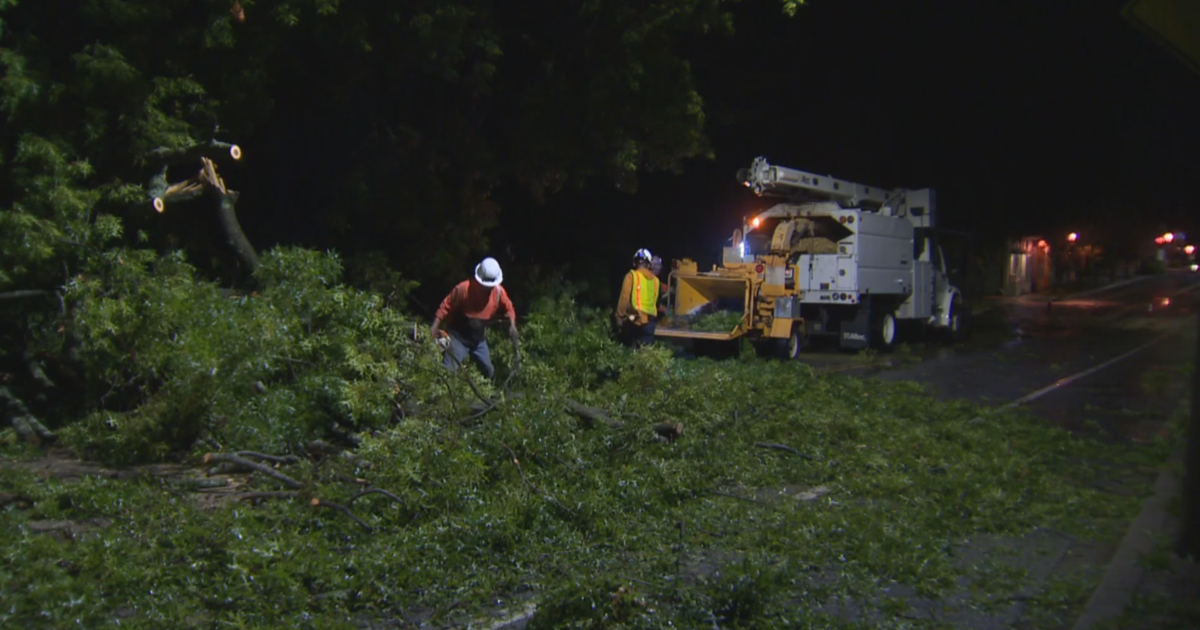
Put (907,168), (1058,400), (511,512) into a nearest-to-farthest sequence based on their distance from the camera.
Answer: (511,512) → (1058,400) → (907,168)

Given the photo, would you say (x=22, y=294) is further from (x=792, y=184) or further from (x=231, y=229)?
(x=792, y=184)

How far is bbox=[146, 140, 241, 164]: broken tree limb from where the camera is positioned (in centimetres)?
978

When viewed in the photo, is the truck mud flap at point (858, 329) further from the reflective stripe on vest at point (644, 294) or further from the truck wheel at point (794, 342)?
the reflective stripe on vest at point (644, 294)

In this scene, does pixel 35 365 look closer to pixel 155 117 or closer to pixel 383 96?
pixel 155 117

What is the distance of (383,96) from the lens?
13438 mm

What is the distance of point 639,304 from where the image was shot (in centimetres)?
1217

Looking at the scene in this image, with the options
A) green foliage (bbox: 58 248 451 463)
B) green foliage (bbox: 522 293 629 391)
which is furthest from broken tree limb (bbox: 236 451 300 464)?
green foliage (bbox: 522 293 629 391)

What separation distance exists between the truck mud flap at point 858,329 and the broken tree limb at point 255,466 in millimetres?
12671

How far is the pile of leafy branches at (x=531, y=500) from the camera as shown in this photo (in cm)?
494

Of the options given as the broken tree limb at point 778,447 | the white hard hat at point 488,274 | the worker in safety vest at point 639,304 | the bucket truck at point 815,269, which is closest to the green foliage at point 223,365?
the white hard hat at point 488,274

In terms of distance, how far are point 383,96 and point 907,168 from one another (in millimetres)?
18023

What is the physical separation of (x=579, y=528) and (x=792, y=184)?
38.4 ft

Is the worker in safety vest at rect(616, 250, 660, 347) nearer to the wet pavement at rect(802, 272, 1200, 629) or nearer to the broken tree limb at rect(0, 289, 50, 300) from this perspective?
the wet pavement at rect(802, 272, 1200, 629)

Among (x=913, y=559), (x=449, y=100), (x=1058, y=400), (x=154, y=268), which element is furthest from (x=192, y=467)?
(x=1058, y=400)
